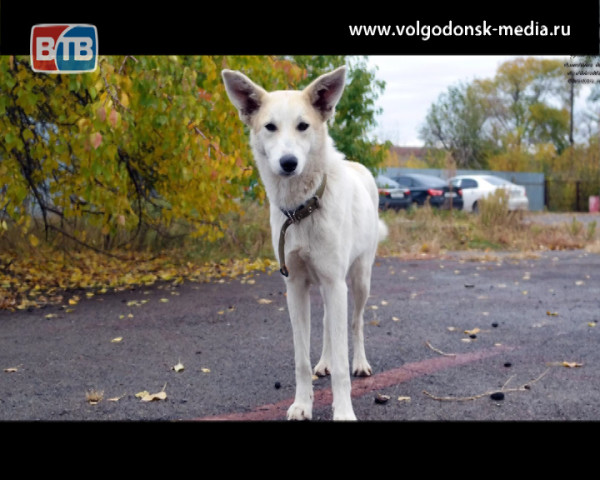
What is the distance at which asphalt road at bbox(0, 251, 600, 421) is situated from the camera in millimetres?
4145

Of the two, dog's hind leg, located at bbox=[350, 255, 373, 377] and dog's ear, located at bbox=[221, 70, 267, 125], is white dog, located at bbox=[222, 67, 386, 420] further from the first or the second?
dog's hind leg, located at bbox=[350, 255, 373, 377]

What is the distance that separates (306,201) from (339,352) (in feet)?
2.98

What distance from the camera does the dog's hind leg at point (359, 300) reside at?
189 inches

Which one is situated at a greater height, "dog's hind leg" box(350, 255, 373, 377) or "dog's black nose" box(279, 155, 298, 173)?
"dog's black nose" box(279, 155, 298, 173)

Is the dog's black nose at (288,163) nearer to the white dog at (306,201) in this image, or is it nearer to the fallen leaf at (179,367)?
the white dog at (306,201)

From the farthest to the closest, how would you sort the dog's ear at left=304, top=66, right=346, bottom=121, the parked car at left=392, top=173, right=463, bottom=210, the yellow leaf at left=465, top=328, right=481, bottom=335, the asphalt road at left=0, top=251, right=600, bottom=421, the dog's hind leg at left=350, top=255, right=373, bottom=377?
Answer: the parked car at left=392, top=173, right=463, bottom=210 → the yellow leaf at left=465, top=328, right=481, bottom=335 → the dog's hind leg at left=350, top=255, right=373, bottom=377 → the asphalt road at left=0, top=251, right=600, bottom=421 → the dog's ear at left=304, top=66, right=346, bottom=121

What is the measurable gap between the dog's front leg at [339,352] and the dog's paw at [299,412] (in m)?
0.17

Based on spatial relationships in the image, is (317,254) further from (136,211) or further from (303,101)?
(136,211)

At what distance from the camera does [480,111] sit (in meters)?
41.2

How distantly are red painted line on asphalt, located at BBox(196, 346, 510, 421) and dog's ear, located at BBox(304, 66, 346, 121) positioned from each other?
1831mm

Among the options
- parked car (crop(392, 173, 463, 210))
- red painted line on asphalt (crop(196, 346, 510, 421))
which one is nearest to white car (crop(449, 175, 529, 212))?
parked car (crop(392, 173, 463, 210))

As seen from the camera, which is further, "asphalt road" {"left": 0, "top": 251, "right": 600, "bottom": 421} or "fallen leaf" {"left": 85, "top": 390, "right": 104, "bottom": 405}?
"fallen leaf" {"left": 85, "top": 390, "right": 104, "bottom": 405}
